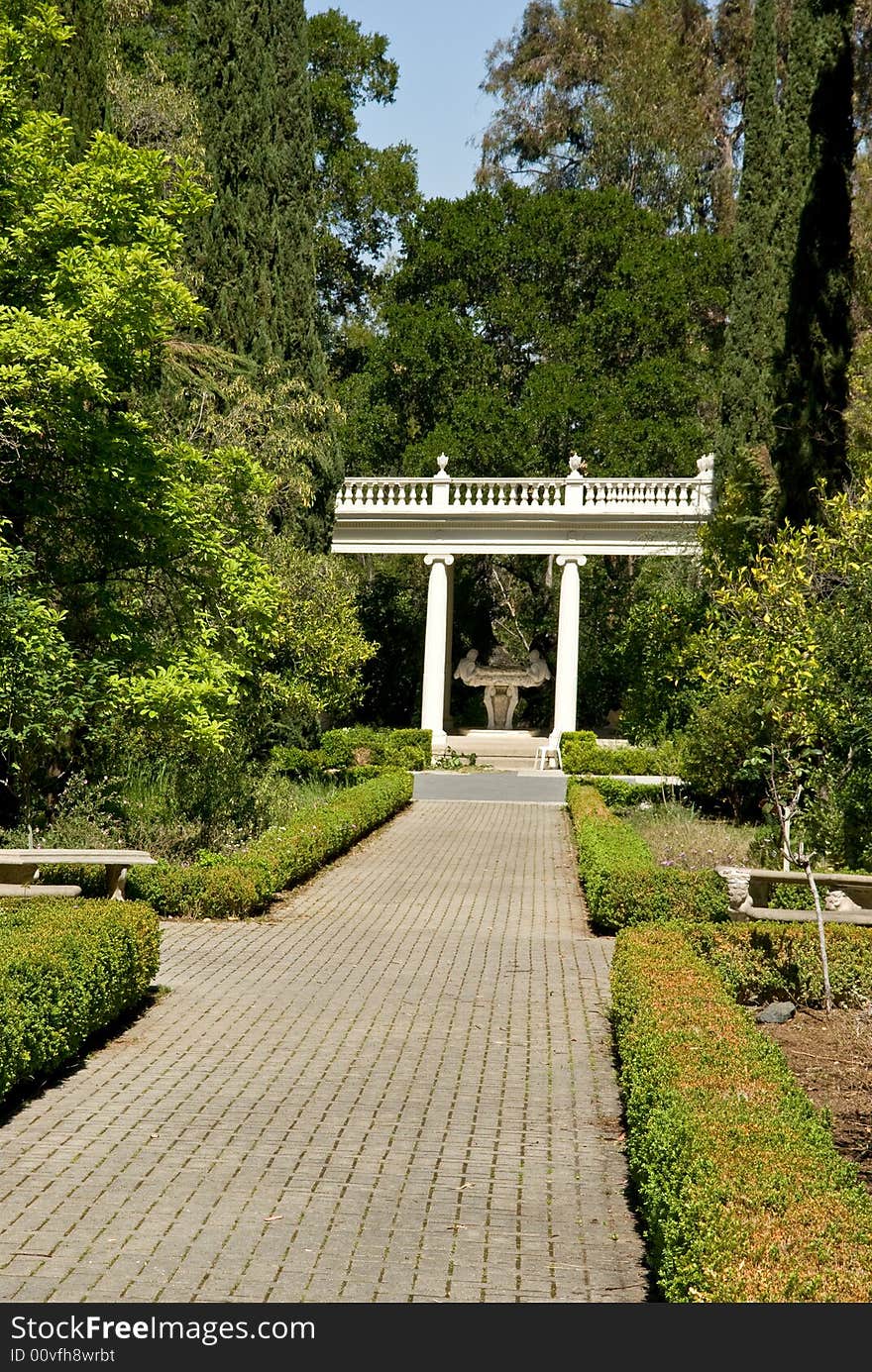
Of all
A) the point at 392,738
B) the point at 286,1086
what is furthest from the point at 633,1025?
the point at 392,738

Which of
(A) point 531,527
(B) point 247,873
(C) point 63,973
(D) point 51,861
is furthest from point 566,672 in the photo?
(C) point 63,973

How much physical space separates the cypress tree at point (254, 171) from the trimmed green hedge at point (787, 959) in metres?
16.9

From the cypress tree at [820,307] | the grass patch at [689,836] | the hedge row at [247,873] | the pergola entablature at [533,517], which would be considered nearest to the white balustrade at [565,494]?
the pergola entablature at [533,517]

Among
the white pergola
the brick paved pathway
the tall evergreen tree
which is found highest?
the tall evergreen tree

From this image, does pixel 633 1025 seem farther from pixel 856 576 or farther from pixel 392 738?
pixel 392 738

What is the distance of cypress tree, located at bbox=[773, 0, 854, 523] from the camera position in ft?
60.4

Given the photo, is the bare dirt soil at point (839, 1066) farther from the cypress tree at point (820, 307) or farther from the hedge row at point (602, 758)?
the hedge row at point (602, 758)

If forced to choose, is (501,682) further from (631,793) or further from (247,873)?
(247,873)

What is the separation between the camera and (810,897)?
469 inches

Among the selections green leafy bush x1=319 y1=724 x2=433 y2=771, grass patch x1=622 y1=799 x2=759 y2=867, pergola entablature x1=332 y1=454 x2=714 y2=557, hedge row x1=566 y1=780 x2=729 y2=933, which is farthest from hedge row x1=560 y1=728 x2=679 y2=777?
hedge row x1=566 y1=780 x2=729 y2=933

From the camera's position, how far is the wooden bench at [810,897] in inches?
445

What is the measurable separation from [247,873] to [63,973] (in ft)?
18.4

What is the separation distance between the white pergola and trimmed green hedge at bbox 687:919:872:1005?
20831 millimetres

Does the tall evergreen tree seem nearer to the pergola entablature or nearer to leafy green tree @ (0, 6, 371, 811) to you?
leafy green tree @ (0, 6, 371, 811)
